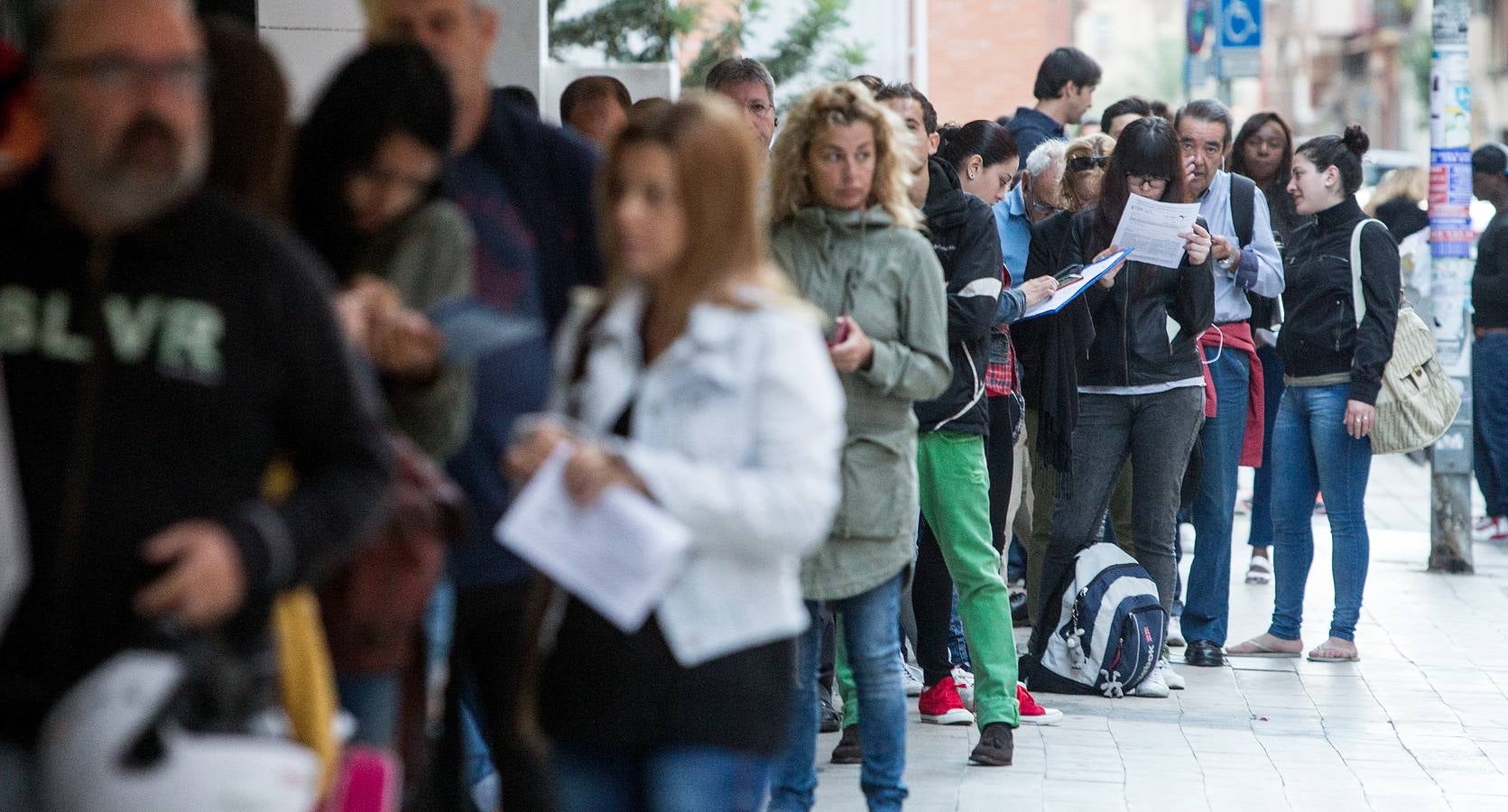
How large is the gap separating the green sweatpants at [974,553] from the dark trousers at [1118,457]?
4.30 feet

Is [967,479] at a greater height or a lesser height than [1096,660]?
greater

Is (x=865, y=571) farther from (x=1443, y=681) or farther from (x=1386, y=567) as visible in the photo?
(x=1386, y=567)

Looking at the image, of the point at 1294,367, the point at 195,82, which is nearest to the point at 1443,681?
the point at 1294,367

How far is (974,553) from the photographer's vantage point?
22.2 ft

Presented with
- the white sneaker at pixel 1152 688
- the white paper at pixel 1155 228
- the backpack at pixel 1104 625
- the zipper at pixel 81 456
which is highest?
the white paper at pixel 1155 228

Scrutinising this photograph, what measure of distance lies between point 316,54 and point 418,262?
543cm

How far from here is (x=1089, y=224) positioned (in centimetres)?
816

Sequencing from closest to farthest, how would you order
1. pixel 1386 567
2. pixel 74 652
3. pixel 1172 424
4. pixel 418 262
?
pixel 74 652, pixel 418 262, pixel 1172 424, pixel 1386 567

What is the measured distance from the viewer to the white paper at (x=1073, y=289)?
24.4ft

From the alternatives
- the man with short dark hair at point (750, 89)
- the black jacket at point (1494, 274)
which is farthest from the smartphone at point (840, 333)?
the black jacket at point (1494, 274)

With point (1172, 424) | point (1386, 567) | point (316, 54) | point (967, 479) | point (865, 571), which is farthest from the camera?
point (1386, 567)

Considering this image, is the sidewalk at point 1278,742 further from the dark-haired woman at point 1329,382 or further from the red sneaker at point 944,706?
the dark-haired woman at point 1329,382

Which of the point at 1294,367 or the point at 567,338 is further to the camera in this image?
the point at 1294,367

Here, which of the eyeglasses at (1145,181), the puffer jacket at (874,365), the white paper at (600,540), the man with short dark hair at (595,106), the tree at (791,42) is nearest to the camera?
the white paper at (600,540)
